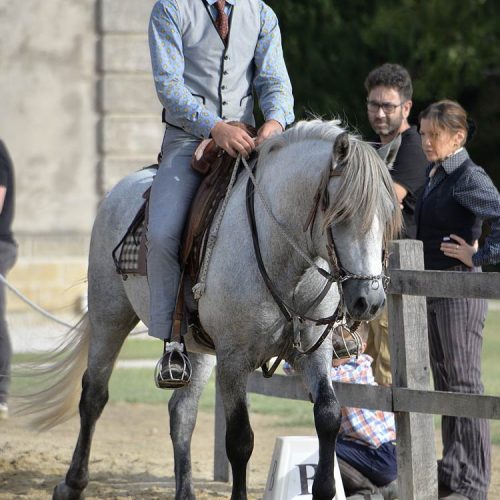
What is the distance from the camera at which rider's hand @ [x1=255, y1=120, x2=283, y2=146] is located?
18.2 feet

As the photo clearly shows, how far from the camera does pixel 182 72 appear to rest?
5.77m

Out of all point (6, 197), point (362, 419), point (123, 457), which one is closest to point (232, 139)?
point (362, 419)

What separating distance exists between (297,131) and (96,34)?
10193 mm

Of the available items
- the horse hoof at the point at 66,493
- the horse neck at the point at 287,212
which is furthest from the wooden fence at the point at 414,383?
the horse hoof at the point at 66,493

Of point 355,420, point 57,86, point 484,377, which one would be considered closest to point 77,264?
point 57,86

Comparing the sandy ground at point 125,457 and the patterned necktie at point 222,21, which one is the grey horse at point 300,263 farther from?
the sandy ground at point 125,457

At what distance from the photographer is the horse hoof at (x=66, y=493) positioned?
6.63 meters

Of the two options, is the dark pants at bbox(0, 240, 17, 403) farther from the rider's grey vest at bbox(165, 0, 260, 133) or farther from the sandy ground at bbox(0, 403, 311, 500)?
the rider's grey vest at bbox(165, 0, 260, 133)

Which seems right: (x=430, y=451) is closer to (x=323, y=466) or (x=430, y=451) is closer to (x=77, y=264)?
(x=323, y=466)

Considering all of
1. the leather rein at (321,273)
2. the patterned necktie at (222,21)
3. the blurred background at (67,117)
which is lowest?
the leather rein at (321,273)

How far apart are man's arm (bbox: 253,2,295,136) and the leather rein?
558 millimetres

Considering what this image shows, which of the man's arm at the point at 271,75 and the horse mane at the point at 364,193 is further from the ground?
the man's arm at the point at 271,75

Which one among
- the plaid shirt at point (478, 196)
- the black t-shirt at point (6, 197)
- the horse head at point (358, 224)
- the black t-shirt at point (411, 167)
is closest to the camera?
the horse head at point (358, 224)

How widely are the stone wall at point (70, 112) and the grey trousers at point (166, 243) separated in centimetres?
929
